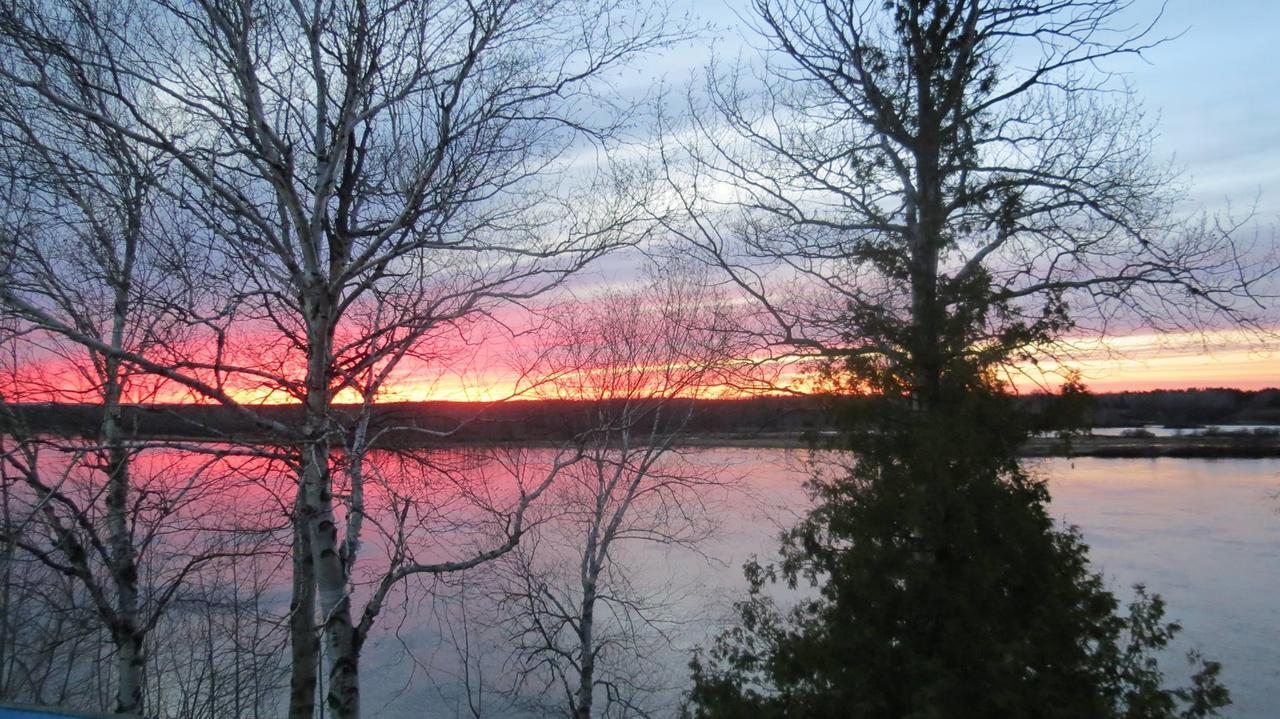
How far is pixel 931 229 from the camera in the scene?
562 centimetres

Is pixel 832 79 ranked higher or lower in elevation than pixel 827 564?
higher

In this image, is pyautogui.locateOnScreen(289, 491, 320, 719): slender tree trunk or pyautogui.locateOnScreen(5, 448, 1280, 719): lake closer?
pyautogui.locateOnScreen(289, 491, 320, 719): slender tree trunk

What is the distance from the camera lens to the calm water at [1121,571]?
41.9 feet

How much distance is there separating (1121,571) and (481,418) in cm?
1301

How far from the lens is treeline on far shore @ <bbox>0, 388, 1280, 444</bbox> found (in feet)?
18.4

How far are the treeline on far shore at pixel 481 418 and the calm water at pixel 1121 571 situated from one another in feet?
2.75

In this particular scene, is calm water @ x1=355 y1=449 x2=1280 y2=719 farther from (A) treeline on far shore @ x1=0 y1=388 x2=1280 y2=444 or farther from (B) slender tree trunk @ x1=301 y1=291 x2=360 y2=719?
(B) slender tree trunk @ x1=301 y1=291 x2=360 y2=719

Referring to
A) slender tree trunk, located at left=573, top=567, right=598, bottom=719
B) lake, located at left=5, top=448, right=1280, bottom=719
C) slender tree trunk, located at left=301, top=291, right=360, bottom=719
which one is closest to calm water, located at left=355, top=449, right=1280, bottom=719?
lake, located at left=5, top=448, right=1280, bottom=719

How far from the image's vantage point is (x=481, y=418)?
6750 millimetres

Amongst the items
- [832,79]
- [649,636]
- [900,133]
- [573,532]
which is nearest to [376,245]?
[900,133]

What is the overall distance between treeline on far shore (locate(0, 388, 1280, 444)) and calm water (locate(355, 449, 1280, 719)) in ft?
2.75

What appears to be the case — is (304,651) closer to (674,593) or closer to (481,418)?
(481,418)

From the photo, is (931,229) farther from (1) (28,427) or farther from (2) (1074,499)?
(2) (1074,499)

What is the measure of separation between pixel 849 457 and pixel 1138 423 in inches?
822
